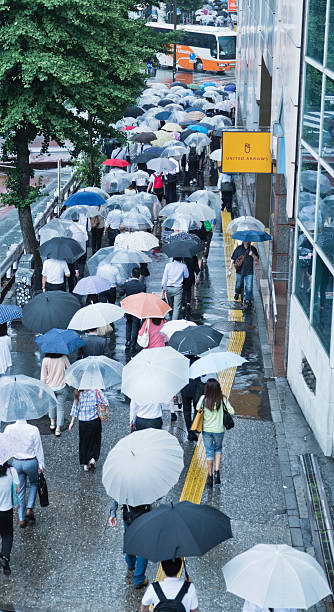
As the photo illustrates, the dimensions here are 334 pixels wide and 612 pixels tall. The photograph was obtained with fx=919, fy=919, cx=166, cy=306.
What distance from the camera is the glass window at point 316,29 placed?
12.4 meters

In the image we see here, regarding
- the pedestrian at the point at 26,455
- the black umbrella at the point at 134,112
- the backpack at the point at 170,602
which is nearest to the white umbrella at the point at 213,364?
the pedestrian at the point at 26,455

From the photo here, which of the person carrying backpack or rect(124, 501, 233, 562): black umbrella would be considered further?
rect(124, 501, 233, 562): black umbrella

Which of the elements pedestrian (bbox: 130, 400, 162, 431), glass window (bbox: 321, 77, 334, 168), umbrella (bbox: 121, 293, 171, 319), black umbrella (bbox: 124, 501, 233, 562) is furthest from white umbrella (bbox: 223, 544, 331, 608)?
umbrella (bbox: 121, 293, 171, 319)

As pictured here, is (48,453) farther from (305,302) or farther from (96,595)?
(305,302)

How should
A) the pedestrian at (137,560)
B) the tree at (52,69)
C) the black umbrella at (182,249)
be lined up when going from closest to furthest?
1. the pedestrian at (137,560)
2. the black umbrella at (182,249)
3. the tree at (52,69)

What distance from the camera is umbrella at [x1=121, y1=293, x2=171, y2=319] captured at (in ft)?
43.6

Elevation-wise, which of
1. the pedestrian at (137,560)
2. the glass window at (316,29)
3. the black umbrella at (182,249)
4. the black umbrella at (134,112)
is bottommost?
the pedestrian at (137,560)

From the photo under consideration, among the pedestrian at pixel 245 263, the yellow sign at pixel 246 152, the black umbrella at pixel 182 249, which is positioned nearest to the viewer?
the black umbrella at pixel 182 249

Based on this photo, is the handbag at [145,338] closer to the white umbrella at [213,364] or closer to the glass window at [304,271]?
the white umbrella at [213,364]

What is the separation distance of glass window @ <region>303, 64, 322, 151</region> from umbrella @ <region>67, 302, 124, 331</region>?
3.72 metres

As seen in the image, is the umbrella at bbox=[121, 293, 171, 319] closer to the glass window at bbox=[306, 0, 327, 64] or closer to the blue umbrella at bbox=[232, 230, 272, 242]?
the glass window at bbox=[306, 0, 327, 64]

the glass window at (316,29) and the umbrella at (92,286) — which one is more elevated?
the glass window at (316,29)

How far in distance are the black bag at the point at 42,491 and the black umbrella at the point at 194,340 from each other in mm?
2719

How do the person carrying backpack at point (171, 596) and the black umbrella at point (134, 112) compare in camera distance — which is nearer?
the person carrying backpack at point (171, 596)
